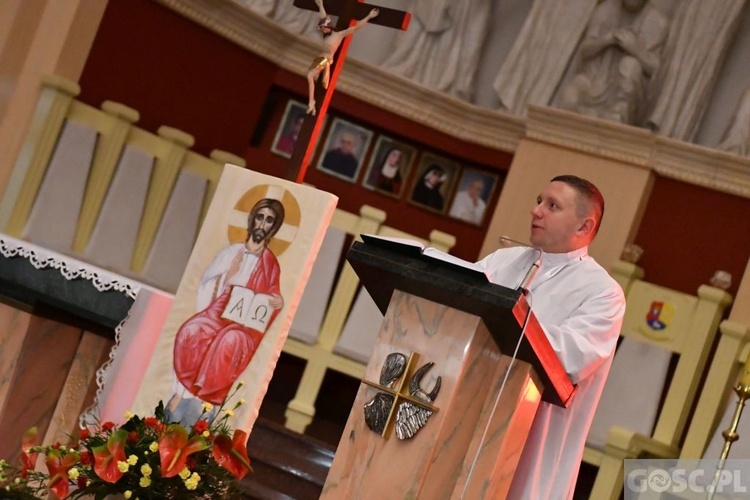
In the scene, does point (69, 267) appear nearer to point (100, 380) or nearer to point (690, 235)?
point (100, 380)

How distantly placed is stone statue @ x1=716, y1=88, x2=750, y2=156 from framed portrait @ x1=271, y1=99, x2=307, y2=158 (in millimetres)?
3167

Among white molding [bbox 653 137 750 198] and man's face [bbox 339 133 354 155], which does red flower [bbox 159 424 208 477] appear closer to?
white molding [bbox 653 137 750 198]

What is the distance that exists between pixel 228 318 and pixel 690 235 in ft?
14.7

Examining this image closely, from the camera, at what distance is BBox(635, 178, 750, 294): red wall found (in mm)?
7738

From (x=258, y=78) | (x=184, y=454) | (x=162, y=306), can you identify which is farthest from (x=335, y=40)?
(x=258, y=78)

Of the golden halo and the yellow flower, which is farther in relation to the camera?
the golden halo

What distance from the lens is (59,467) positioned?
390 cm

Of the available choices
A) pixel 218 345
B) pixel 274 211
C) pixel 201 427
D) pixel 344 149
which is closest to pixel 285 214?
pixel 274 211

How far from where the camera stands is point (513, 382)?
3.29 meters

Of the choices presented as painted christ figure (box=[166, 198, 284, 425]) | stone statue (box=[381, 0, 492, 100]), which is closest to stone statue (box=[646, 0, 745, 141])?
stone statue (box=[381, 0, 492, 100])

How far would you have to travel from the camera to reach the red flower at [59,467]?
3.84 meters

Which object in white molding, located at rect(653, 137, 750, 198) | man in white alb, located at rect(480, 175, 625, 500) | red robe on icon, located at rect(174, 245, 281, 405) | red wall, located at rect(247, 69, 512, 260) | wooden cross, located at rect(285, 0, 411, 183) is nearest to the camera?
man in white alb, located at rect(480, 175, 625, 500)

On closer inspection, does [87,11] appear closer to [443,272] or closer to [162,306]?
[162,306]

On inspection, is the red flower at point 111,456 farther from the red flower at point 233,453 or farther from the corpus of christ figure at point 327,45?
the corpus of christ figure at point 327,45
